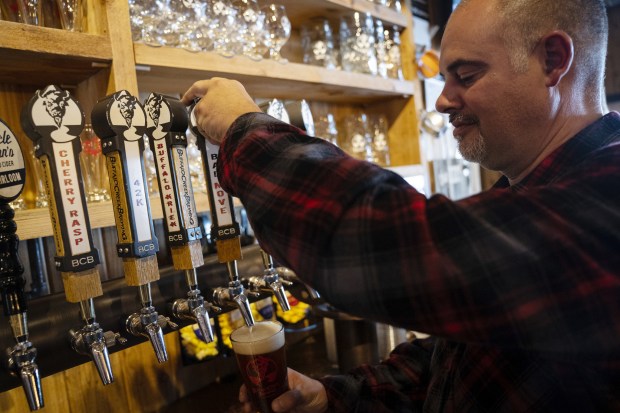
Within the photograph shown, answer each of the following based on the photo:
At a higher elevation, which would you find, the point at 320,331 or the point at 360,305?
the point at 360,305

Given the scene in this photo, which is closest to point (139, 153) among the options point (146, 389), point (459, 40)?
point (459, 40)

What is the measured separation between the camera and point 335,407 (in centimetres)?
115

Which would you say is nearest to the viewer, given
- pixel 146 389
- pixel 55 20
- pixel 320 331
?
pixel 55 20

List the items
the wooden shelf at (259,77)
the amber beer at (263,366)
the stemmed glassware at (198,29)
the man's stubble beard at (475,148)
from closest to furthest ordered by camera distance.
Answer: the amber beer at (263,366) → the man's stubble beard at (475,148) → the wooden shelf at (259,77) → the stemmed glassware at (198,29)

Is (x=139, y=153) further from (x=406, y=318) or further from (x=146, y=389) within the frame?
(x=146, y=389)

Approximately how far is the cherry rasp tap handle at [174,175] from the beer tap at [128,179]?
49mm

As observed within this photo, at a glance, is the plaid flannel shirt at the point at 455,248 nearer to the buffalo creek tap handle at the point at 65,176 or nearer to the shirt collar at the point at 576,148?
the shirt collar at the point at 576,148

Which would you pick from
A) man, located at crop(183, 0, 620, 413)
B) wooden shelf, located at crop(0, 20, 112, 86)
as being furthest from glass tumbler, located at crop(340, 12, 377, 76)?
man, located at crop(183, 0, 620, 413)

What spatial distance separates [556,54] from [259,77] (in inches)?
32.7

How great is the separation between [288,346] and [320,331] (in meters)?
0.18

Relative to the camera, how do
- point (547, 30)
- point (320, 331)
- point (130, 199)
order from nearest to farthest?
point (130, 199), point (547, 30), point (320, 331)

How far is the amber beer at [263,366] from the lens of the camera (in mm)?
933

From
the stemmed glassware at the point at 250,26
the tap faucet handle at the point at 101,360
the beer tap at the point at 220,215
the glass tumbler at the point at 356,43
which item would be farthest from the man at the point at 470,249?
the glass tumbler at the point at 356,43

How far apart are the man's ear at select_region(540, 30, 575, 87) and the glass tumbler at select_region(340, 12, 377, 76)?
108cm
